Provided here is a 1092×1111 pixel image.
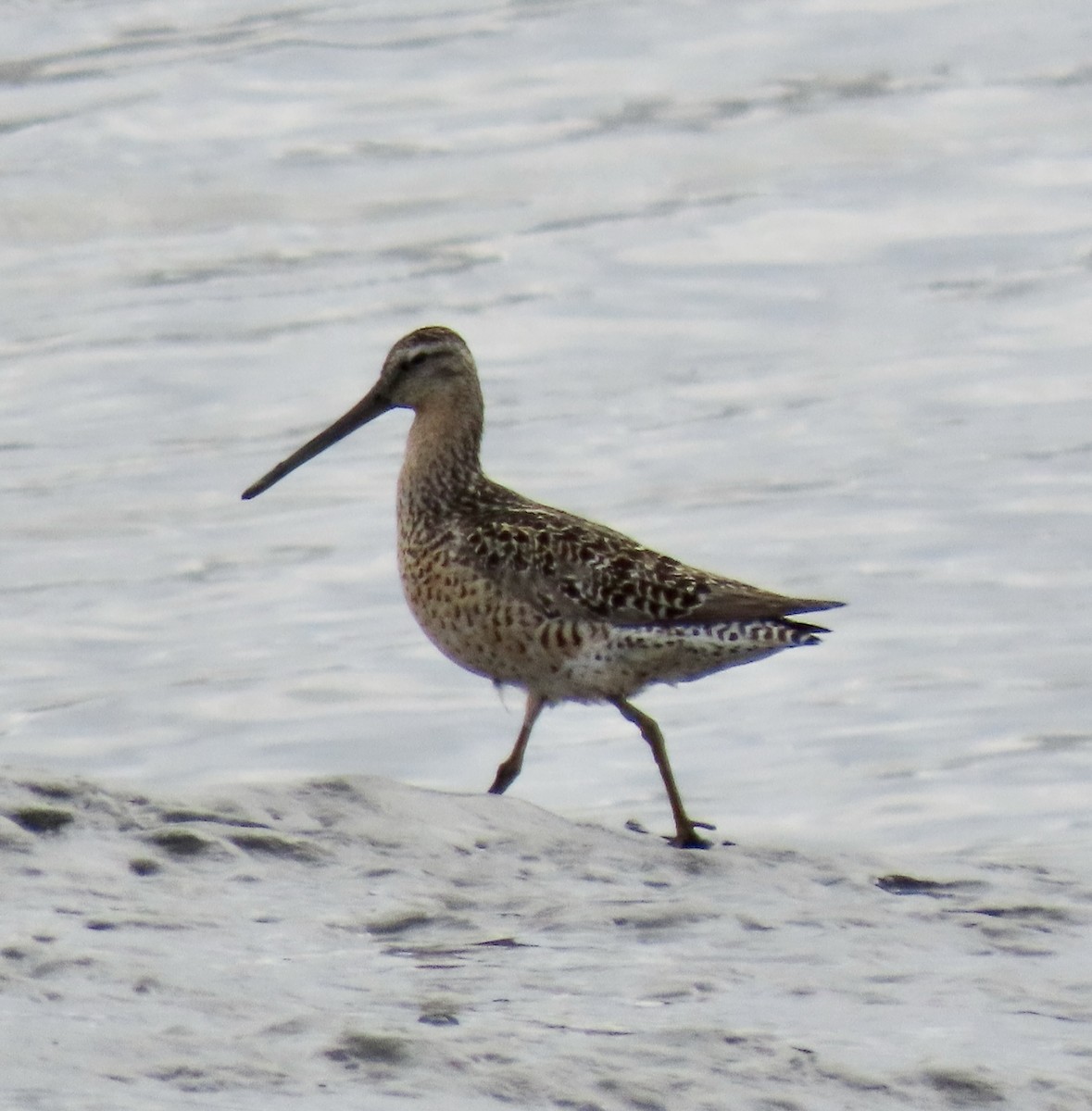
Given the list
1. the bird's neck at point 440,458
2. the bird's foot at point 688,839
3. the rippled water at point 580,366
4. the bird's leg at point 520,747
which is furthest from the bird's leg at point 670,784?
the rippled water at point 580,366

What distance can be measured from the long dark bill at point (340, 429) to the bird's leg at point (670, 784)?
1.60 m

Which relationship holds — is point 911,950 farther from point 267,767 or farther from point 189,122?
point 189,122

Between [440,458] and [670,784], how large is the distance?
159cm

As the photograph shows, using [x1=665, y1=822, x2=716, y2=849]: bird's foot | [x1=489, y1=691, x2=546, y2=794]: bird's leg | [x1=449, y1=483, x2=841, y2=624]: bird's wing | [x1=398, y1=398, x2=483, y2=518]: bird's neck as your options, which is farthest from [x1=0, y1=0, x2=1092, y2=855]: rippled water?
[x1=665, y1=822, x2=716, y2=849]: bird's foot

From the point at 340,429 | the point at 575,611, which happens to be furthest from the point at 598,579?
the point at 340,429

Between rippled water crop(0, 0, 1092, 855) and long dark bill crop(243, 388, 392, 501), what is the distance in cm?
134

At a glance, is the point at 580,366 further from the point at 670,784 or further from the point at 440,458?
the point at 670,784

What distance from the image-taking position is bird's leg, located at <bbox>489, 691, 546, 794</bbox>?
831cm

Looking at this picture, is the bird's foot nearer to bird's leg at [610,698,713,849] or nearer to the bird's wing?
bird's leg at [610,698,713,849]

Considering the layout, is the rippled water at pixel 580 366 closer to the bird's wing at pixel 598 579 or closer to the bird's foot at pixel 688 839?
the bird's wing at pixel 598 579

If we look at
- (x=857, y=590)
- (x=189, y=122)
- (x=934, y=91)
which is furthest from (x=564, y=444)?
Answer: (x=934, y=91)

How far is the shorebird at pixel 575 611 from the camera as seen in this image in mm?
7957

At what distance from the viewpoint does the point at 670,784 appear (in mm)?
7855

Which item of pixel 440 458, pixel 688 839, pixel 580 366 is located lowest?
pixel 688 839
